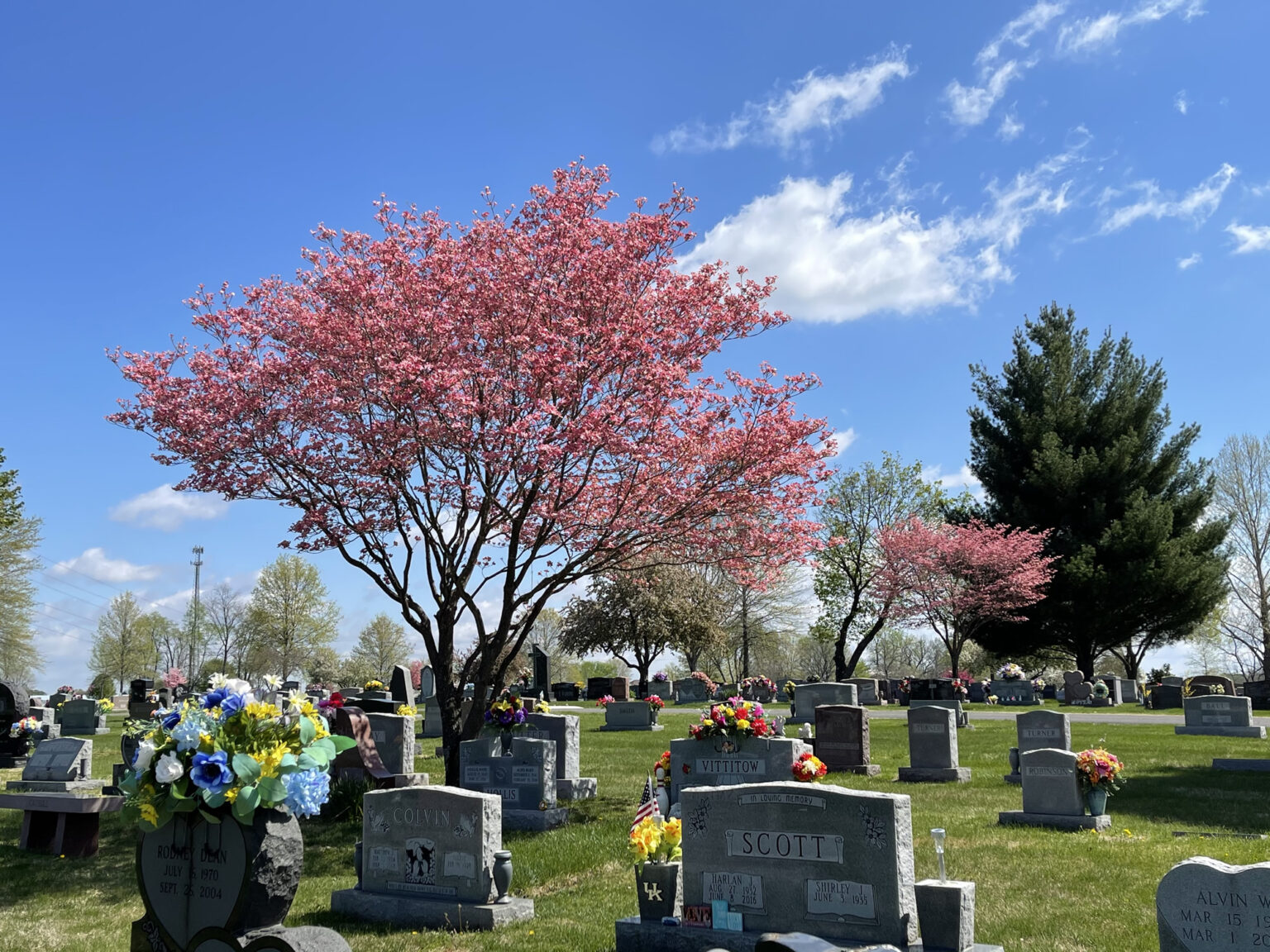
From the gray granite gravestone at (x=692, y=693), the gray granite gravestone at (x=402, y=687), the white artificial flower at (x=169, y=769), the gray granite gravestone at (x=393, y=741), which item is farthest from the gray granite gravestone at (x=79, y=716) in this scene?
the white artificial flower at (x=169, y=769)

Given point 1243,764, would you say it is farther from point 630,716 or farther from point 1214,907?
point 630,716

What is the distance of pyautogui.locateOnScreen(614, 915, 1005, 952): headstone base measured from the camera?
6.85 metres

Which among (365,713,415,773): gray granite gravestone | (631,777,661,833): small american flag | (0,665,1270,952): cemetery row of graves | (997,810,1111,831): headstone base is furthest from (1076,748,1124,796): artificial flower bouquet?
(365,713,415,773): gray granite gravestone

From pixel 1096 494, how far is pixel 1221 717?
22.3 meters

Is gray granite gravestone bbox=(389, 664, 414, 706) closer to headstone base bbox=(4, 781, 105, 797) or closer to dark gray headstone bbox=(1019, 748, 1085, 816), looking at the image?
headstone base bbox=(4, 781, 105, 797)

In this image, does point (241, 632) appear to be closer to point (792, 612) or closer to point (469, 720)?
point (792, 612)

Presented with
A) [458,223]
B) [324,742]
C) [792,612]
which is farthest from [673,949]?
[792,612]

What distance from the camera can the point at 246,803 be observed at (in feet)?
17.7

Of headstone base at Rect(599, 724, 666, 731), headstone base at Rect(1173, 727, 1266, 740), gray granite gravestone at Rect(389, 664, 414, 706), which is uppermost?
gray granite gravestone at Rect(389, 664, 414, 706)

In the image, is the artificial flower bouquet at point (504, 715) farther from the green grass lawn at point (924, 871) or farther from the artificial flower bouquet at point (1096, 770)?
the artificial flower bouquet at point (1096, 770)

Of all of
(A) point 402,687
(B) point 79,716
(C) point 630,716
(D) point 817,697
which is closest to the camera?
(B) point 79,716

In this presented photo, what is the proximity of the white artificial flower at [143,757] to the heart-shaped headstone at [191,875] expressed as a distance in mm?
380

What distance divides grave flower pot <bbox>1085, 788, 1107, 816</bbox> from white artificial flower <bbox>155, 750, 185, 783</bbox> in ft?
34.8

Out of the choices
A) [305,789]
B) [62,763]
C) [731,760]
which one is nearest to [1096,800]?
[731,760]
